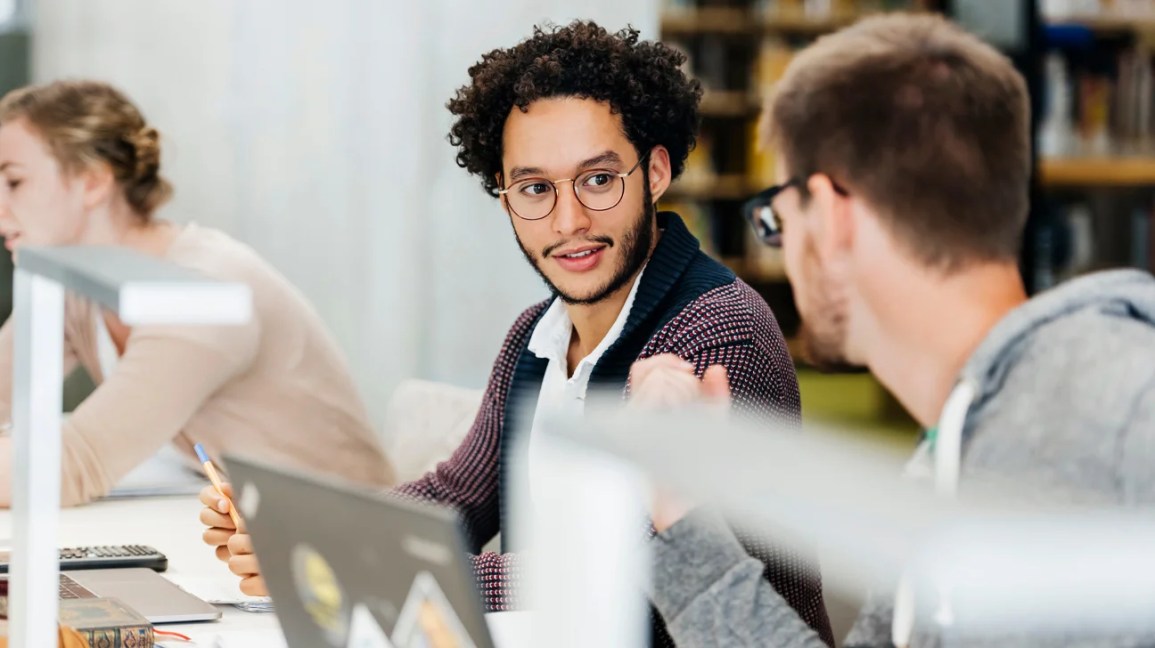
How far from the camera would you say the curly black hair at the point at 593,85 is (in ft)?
6.21

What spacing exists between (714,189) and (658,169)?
13.0ft

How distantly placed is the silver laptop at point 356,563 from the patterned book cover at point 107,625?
257mm

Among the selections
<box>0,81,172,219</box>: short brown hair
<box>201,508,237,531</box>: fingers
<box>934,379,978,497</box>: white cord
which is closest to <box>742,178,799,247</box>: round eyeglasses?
<box>934,379,978,497</box>: white cord

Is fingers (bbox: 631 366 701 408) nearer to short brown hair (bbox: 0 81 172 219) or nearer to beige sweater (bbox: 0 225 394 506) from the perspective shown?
beige sweater (bbox: 0 225 394 506)

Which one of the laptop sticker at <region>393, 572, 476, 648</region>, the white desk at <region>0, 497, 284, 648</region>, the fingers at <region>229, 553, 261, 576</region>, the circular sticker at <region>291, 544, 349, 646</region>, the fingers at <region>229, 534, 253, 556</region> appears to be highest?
the laptop sticker at <region>393, 572, 476, 648</region>

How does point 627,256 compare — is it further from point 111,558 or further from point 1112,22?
point 1112,22

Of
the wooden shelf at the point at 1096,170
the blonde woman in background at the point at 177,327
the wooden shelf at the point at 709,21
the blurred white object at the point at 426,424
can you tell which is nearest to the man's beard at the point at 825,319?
the blurred white object at the point at 426,424

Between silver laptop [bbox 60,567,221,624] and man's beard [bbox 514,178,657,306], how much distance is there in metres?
0.59

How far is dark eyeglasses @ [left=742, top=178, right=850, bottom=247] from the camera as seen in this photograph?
1198 millimetres

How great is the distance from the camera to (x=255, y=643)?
4.43 ft

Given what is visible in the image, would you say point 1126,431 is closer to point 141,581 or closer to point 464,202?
point 141,581

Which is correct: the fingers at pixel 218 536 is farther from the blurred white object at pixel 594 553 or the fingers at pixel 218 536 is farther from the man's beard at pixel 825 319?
the blurred white object at pixel 594 553

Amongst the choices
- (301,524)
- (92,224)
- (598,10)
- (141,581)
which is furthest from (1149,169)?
(301,524)

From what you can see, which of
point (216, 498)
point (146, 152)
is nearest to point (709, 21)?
point (146, 152)
